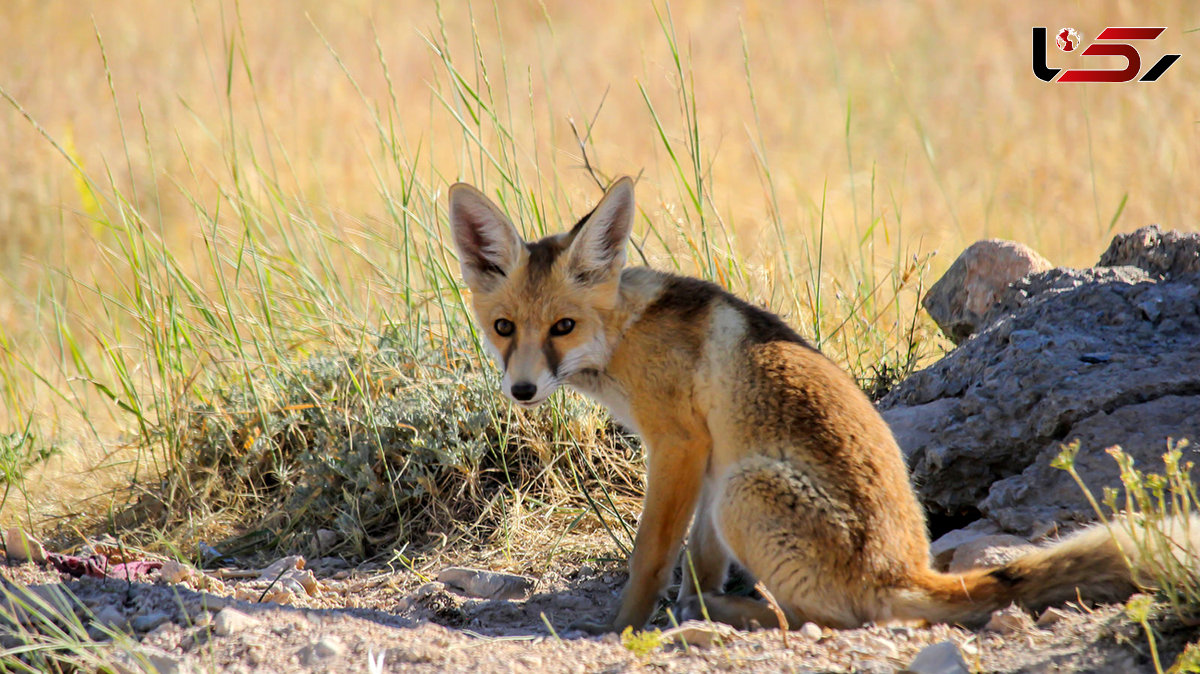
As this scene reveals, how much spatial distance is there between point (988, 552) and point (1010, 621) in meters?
0.74

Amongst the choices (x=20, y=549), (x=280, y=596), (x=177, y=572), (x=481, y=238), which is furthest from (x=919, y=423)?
(x=20, y=549)

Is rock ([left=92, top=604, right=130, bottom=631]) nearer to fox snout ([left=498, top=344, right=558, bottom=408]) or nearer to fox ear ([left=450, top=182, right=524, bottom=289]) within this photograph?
fox snout ([left=498, top=344, right=558, bottom=408])

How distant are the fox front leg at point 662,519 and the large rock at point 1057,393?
116cm

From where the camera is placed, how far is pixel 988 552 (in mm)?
4160

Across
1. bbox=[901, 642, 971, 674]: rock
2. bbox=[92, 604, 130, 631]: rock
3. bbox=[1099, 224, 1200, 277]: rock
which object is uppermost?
bbox=[1099, 224, 1200, 277]: rock

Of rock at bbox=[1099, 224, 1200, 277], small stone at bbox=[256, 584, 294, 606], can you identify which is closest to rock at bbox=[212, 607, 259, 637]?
small stone at bbox=[256, 584, 294, 606]

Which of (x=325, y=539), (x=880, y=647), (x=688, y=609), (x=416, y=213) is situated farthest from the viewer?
(x=416, y=213)

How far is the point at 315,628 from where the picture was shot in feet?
12.6

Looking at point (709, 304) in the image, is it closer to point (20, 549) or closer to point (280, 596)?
point (280, 596)

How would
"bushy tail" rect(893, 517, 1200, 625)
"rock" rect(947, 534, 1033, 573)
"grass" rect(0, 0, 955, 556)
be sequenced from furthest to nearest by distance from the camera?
"grass" rect(0, 0, 955, 556), "rock" rect(947, 534, 1033, 573), "bushy tail" rect(893, 517, 1200, 625)

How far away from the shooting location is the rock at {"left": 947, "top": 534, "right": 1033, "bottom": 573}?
4.10 m

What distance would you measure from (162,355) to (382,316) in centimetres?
137

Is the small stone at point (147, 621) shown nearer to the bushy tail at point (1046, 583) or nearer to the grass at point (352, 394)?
the grass at point (352, 394)

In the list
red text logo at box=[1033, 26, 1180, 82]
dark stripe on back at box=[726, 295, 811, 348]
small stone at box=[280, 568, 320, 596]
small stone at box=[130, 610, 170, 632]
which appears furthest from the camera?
red text logo at box=[1033, 26, 1180, 82]
